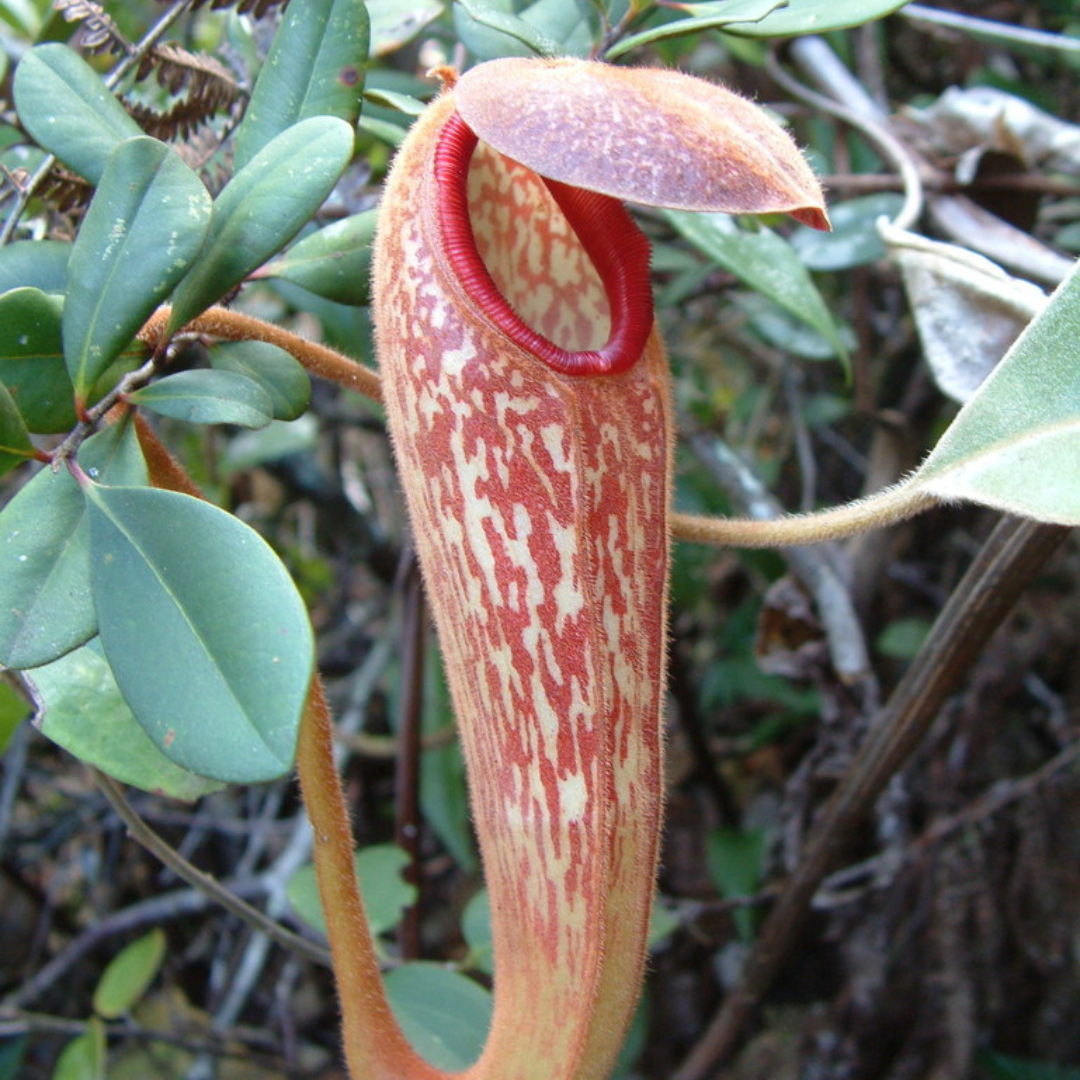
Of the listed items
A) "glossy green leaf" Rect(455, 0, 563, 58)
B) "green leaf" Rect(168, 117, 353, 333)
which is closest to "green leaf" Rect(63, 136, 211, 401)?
"green leaf" Rect(168, 117, 353, 333)

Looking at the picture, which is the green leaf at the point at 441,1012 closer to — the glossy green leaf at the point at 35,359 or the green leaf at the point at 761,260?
the glossy green leaf at the point at 35,359

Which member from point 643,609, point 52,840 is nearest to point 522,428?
point 643,609

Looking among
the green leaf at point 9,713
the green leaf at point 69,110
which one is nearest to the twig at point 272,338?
the green leaf at point 69,110

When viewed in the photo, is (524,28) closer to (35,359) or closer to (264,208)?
(264,208)

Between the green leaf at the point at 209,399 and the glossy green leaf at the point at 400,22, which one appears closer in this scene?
the green leaf at the point at 209,399

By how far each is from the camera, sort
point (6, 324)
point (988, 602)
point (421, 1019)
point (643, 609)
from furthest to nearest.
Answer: point (421, 1019)
point (988, 602)
point (643, 609)
point (6, 324)

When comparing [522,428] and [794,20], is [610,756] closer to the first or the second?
[522,428]

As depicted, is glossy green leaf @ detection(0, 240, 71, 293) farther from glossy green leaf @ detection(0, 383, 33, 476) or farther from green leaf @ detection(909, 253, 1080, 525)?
green leaf @ detection(909, 253, 1080, 525)

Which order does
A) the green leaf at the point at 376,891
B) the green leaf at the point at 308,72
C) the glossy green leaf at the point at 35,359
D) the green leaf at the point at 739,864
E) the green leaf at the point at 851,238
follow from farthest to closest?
the green leaf at the point at 739,864, the green leaf at the point at 851,238, the green leaf at the point at 376,891, the green leaf at the point at 308,72, the glossy green leaf at the point at 35,359
